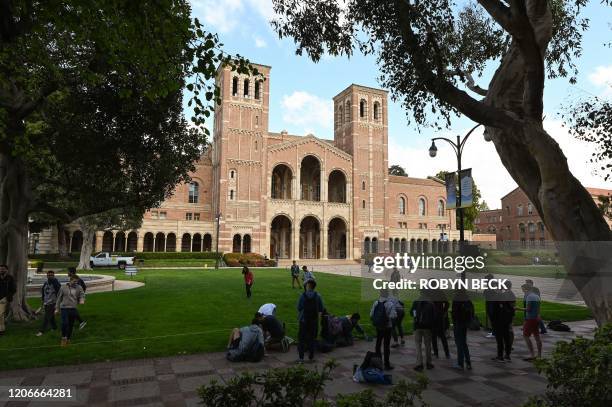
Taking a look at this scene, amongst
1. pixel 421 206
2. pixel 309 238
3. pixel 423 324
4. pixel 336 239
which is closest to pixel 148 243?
pixel 309 238

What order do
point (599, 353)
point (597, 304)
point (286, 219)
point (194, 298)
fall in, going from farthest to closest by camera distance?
point (286, 219) → point (194, 298) → point (597, 304) → point (599, 353)

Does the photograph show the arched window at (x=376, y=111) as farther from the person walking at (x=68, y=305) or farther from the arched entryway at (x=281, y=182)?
the person walking at (x=68, y=305)

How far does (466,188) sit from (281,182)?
45.2 m

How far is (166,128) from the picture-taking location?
13195 mm

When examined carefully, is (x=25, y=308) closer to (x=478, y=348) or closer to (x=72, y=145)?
(x=72, y=145)

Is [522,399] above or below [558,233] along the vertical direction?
below

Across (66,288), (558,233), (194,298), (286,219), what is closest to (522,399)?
(558,233)

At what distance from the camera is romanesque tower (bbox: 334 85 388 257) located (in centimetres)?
5331

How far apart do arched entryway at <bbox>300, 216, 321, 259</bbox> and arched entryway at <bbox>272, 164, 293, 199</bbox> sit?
4.46 meters

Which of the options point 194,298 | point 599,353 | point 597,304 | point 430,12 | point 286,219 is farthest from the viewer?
point 286,219

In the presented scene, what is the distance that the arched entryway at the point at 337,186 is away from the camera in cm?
5467

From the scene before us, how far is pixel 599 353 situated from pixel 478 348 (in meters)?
6.15

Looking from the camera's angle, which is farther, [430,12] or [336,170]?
[336,170]

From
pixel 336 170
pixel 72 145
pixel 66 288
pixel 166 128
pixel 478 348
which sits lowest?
pixel 478 348
